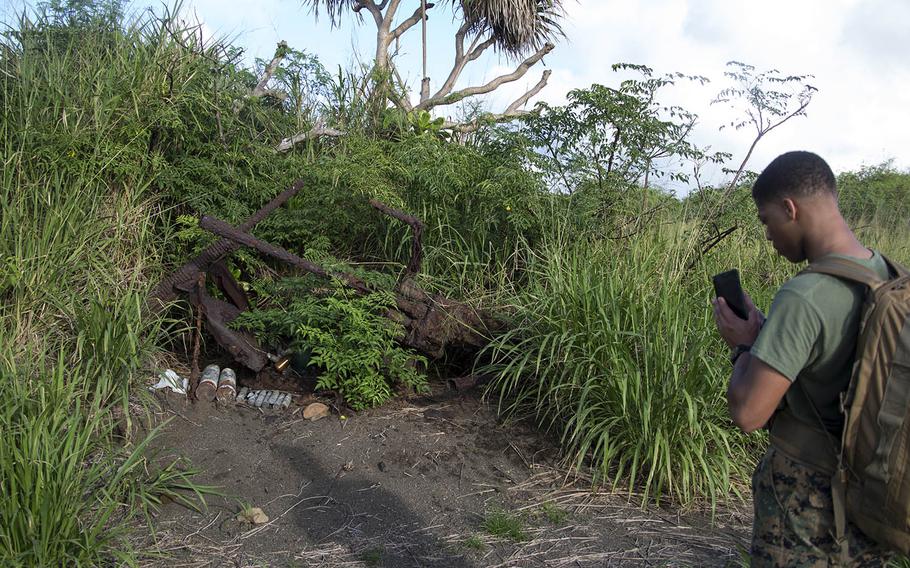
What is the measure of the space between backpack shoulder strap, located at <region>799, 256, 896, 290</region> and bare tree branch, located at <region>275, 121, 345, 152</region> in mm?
5961

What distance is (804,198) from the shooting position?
1.84 metres

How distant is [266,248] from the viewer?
16.8 ft

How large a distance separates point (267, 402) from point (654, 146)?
391 cm

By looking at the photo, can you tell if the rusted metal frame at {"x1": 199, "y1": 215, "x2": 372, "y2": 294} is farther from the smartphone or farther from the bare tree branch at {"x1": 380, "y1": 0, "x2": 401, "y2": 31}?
the bare tree branch at {"x1": 380, "y1": 0, "x2": 401, "y2": 31}

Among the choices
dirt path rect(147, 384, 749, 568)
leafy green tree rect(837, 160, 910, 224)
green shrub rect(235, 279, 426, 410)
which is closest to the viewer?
dirt path rect(147, 384, 749, 568)

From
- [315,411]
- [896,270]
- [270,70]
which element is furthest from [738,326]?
[270,70]

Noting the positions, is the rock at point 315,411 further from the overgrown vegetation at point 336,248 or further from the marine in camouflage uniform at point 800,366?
the marine in camouflage uniform at point 800,366

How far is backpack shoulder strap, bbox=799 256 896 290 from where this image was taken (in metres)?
1.72

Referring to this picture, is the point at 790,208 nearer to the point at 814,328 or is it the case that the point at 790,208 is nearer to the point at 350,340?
the point at 814,328

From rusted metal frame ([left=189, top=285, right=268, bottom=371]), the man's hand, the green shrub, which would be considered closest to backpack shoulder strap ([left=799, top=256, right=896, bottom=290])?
the man's hand

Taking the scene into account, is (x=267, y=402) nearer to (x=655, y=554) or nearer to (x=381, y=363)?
(x=381, y=363)

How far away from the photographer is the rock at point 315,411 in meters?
5.06

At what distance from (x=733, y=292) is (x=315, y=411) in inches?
143

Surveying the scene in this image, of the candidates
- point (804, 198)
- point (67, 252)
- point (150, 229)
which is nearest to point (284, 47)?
point (150, 229)
